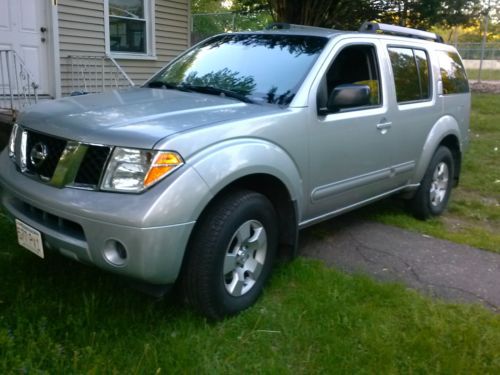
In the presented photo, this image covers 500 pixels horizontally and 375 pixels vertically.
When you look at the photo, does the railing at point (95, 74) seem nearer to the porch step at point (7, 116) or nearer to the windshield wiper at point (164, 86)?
the porch step at point (7, 116)

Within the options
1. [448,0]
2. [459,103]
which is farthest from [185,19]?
[459,103]

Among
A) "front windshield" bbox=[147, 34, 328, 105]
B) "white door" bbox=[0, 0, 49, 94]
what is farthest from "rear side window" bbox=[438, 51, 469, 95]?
"white door" bbox=[0, 0, 49, 94]

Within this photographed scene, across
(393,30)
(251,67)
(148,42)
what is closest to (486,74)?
(148,42)

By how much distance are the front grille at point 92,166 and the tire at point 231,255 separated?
593mm

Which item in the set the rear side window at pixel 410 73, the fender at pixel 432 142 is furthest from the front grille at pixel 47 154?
the fender at pixel 432 142

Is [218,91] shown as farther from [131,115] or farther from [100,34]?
[100,34]

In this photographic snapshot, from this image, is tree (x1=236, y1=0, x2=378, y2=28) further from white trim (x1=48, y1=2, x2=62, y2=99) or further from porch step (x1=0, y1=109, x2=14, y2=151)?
porch step (x1=0, y1=109, x2=14, y2=151)

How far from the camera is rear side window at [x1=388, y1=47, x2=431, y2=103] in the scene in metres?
4.69

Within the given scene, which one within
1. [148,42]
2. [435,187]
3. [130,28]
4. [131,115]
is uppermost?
[130,28]

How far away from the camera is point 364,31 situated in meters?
4.64

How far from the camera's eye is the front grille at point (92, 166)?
108 inches

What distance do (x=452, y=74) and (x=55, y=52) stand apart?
6.09 metres

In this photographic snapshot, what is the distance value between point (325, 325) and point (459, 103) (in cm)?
360

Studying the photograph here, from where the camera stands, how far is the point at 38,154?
3057 millimetres
